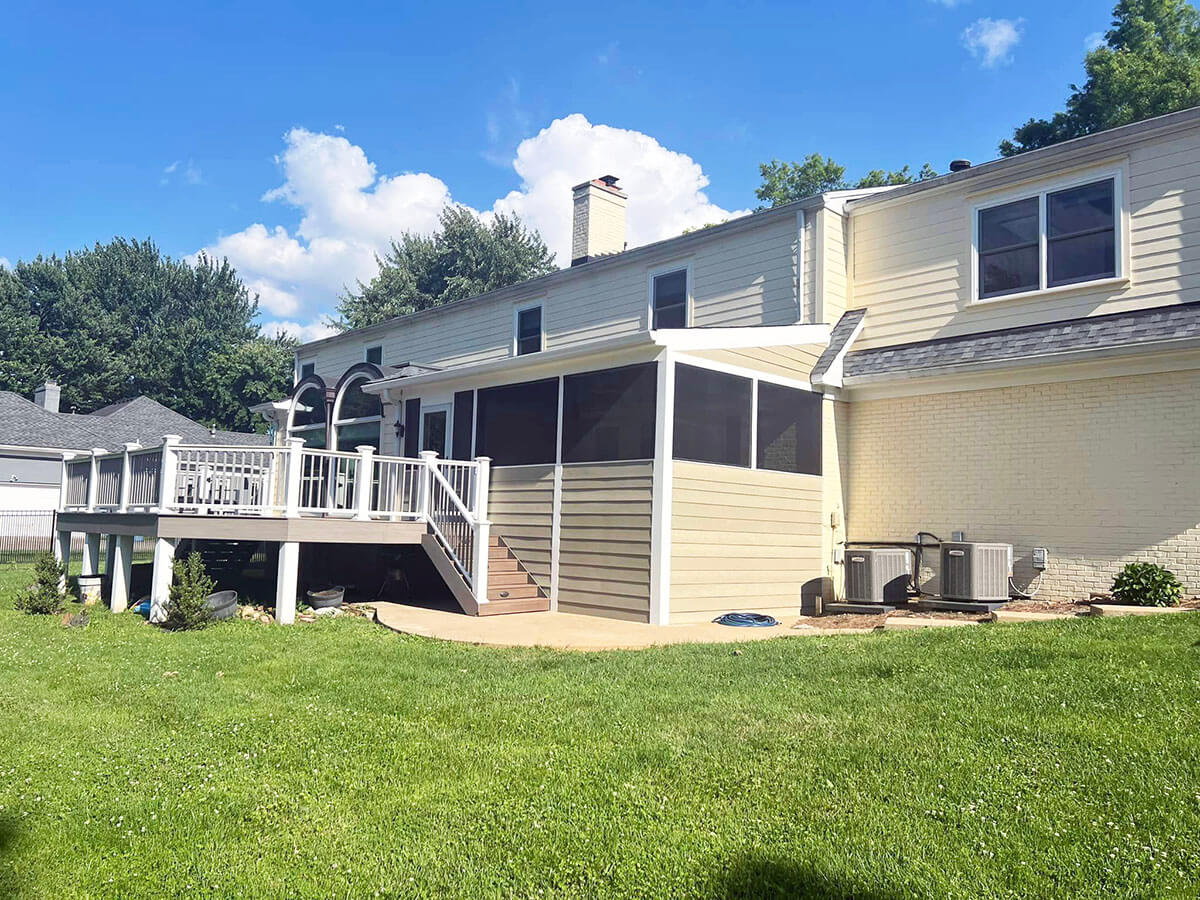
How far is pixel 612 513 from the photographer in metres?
10.3

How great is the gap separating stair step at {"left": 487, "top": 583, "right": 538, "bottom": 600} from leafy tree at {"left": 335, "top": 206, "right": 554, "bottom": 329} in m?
27.8

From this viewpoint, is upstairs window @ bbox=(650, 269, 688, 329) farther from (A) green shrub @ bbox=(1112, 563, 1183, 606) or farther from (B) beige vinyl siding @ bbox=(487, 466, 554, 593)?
(A) green shrub @ bbox=(1112, 563, 1183, 606)

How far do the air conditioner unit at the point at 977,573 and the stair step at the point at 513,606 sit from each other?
4.89m

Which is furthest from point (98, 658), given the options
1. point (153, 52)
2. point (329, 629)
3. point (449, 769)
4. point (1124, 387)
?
point (153, 52)

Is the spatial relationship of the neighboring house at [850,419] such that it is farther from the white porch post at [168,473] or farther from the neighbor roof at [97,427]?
the neighbor roof at [97,427]

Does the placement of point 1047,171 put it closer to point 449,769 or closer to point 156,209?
point 449,769

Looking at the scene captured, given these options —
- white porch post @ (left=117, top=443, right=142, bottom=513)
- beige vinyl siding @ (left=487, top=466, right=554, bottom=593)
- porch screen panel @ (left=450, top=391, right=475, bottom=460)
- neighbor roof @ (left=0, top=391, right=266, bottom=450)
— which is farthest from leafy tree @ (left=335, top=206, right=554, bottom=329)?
beige vinyl siding @ (left=487, top=466, right=554, bottom=593)

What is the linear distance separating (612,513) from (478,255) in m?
29.5

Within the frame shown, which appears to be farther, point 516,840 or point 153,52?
point 153,52

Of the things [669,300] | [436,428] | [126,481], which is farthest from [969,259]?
[126,481]

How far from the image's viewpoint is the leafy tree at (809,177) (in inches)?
1251

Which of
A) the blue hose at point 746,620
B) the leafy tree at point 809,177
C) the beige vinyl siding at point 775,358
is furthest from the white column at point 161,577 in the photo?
the leafy tree at point 809,177

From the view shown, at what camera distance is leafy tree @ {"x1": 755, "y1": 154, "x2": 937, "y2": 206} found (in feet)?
104

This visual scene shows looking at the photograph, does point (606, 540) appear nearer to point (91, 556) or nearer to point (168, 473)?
point (168, 473)
